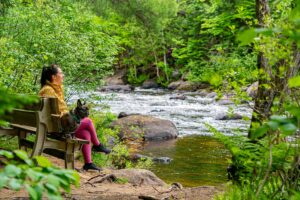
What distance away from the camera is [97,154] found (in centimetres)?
899

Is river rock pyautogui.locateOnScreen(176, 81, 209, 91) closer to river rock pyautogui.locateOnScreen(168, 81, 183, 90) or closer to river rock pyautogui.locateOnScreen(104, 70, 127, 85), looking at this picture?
river rock pyautogui.locateOnScreen(168, 81, 183, 90)

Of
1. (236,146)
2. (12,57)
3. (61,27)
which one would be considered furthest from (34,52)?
(236,146)

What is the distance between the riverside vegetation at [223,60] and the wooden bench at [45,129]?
548 millimetres

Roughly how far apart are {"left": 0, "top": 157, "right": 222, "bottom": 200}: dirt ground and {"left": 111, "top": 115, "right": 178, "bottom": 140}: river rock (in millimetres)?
6764

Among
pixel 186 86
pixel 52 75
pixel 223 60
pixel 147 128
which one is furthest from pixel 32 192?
pixel 186 86

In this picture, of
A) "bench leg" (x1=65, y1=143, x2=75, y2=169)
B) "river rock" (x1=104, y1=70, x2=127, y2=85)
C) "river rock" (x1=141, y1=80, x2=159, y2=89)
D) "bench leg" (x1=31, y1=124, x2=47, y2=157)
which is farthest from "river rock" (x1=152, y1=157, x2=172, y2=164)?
"river rock" (x1=104, y1=70, x2=127, y2=85)

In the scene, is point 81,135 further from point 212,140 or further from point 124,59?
point 124,59

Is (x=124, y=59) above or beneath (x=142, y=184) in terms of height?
above

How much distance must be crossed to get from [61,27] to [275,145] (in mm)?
6349

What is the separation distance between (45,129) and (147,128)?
28.0 ft

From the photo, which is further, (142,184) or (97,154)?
(97,154)

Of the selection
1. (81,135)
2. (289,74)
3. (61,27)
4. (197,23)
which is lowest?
(81,135)

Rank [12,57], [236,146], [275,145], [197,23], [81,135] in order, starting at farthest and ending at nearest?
[197,23], [12,57], [81,135], [236,146], [275,145]

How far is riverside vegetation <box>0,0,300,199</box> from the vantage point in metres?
2.20
